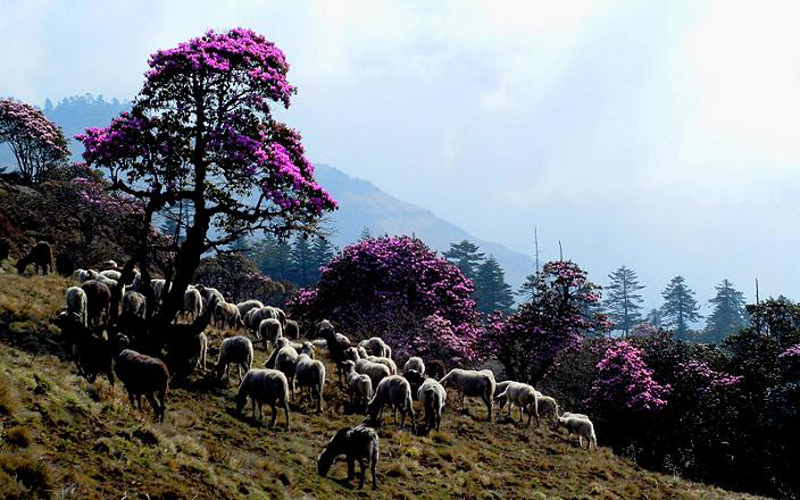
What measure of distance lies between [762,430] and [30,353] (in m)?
39.3

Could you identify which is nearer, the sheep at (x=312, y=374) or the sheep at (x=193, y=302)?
the sheep at (x=312, y=374)

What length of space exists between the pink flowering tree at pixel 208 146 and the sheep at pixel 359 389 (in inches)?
273

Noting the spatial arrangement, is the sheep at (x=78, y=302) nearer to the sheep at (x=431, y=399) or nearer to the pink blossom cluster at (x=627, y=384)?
the sheep at (x=431, y=399)

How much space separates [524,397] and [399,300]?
55.4ft

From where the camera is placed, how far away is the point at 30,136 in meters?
59.7

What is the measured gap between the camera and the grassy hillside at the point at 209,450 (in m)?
9.96

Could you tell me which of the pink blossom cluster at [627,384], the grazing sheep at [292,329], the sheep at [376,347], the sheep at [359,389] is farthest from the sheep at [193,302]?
the pink blossom cluster at [627,384]

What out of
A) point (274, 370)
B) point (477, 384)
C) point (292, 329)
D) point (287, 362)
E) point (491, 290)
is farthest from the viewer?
point (491, 290)

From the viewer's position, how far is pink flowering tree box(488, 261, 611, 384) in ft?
133

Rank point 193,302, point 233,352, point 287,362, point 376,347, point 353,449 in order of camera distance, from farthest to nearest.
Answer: point 376,347 < point 193,302 < point 287,362 < point 233,352 < point 353,449

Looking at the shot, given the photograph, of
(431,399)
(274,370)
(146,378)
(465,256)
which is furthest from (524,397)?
(465,256)

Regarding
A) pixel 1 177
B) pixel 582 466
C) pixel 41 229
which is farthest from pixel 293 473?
pixel 1 177

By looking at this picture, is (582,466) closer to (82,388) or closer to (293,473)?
(293,473)

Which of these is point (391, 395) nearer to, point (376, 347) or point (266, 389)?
point (266, 389)
